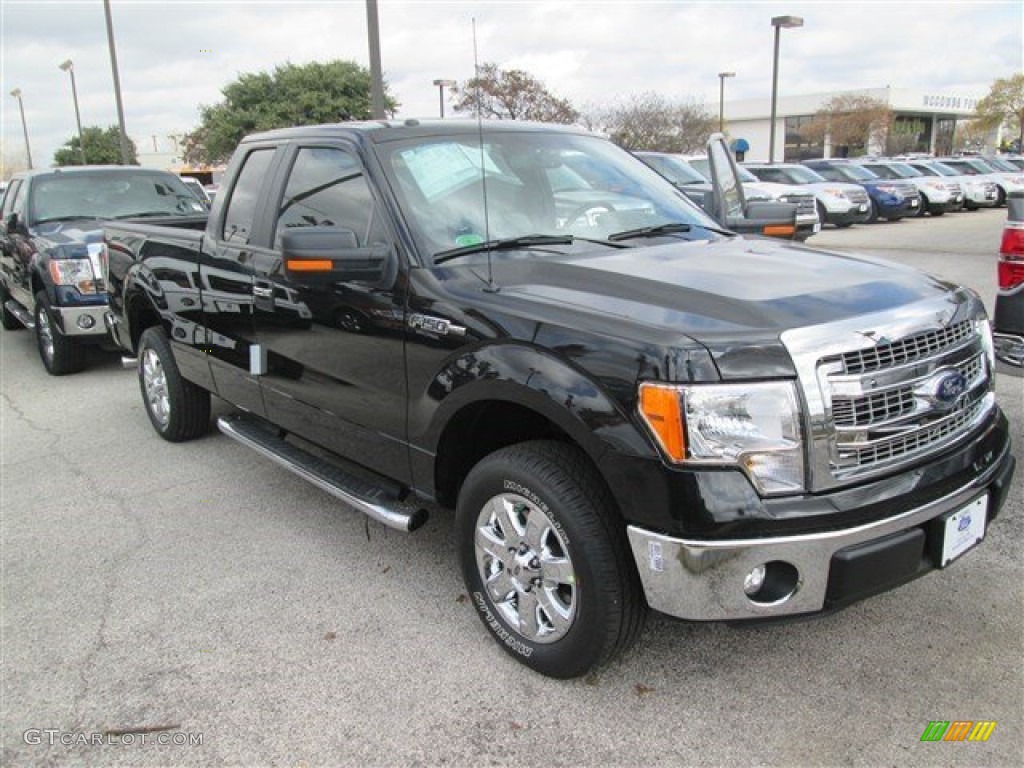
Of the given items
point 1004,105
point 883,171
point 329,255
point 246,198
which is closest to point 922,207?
point 883,171

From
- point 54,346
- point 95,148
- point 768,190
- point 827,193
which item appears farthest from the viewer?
point 95,148

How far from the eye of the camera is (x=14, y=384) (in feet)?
25.7

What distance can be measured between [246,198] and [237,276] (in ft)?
1.51

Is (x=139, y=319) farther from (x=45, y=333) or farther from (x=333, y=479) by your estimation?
(x=333, y=479)

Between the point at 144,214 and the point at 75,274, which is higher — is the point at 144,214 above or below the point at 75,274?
above

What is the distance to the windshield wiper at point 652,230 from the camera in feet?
11.6

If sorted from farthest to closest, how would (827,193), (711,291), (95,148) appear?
(95,148) < (827,193) < (711,291)

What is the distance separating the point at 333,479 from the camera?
3764 mm

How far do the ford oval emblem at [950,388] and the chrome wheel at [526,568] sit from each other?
1277 mm

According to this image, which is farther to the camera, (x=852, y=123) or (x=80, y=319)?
(x=852, y=123)

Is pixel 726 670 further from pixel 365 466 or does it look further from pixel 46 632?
pixel 46 632

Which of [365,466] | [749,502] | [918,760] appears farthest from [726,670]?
[365,466]

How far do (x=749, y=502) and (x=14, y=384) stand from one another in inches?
303

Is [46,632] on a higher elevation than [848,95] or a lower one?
lower
